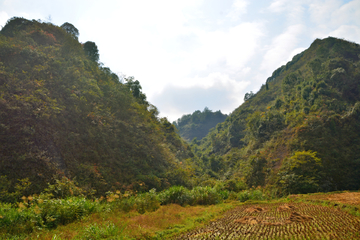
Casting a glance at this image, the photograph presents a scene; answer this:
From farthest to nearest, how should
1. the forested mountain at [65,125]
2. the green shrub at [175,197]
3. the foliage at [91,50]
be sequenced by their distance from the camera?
the foliage at [91,50], the green shrub at [175,197], the forested mountain at [65,125]

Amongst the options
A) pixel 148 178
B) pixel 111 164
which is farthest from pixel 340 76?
pixel 111 164

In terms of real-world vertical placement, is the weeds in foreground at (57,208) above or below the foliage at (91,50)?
below

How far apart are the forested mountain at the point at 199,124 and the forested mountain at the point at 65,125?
282 feet

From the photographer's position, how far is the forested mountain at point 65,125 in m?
12.6

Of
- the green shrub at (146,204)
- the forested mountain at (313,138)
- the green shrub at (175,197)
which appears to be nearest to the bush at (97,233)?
the green shrub at (146,204)

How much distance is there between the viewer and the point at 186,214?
1187 centimetres

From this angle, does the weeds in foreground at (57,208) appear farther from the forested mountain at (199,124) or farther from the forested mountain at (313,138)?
the forested mountain at (199,124)

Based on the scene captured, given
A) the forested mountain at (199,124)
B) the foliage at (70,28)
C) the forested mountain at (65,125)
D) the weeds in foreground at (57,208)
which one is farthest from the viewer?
the forested mountain at (199,124)

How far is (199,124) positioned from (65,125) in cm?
10563

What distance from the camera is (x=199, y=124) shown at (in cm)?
12031

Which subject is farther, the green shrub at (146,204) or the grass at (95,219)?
the green shrub at (146,204)

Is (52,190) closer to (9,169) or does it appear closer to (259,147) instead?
(9,169)

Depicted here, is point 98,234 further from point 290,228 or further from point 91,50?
point 91,50

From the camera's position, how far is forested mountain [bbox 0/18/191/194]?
A: 12625 mm
